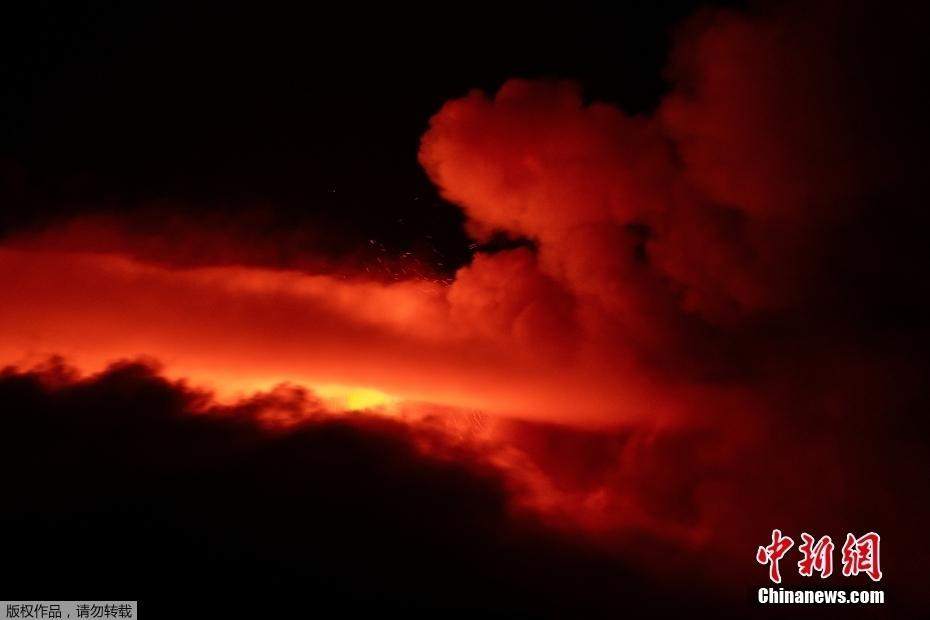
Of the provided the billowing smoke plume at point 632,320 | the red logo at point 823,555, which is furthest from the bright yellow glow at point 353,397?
the red logo at point 823,555

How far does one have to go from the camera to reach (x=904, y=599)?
553cm

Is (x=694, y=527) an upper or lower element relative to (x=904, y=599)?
upper

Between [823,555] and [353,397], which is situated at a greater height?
[353,397]

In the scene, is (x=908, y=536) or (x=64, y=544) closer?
(x=64, y=544)

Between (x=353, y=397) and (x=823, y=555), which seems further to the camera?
(x=353, y=397)

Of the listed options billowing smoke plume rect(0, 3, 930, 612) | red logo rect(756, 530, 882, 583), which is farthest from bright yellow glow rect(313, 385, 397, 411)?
red logo rect(756, 530, 882, 583)

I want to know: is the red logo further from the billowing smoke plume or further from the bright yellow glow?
the bright yellow glow

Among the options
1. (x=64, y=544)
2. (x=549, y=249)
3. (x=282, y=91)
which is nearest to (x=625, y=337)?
(x=549, y=249)

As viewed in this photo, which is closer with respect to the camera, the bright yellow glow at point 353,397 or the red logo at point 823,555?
the red logo at point 823,555

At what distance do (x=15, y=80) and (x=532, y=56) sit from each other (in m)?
4.01

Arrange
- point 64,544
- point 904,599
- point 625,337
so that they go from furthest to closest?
point 625,337
point 904,599
point 64,544

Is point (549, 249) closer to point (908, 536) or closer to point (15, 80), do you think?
point (908, 536)

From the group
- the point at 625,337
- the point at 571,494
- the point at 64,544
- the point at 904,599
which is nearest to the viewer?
the point at 64,544

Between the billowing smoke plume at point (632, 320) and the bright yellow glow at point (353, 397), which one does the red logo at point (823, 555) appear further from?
the bright yellow glow at point (353, 397)
